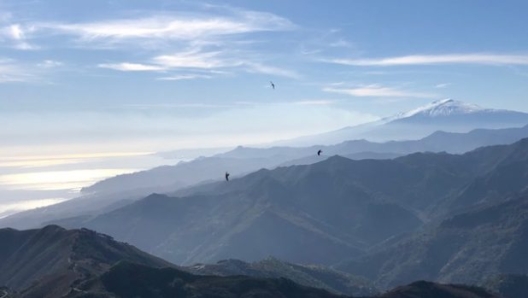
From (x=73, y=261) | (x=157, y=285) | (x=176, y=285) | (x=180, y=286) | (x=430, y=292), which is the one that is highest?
(x=73, y=261)

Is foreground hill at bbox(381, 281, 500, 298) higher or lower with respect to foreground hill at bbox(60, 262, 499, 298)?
lower

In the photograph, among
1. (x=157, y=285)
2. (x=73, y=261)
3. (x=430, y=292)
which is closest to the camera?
(x=157, y=285)

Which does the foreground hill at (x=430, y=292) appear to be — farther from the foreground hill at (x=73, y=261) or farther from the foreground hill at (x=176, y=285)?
the foreground hill at (x=73, y=261)

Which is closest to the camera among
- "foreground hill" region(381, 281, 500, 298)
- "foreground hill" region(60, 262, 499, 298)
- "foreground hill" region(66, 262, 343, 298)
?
"foreground hill" region(60, 262, 499, 298)

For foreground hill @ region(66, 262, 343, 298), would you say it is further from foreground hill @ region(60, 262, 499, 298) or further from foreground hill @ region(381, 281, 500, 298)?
foreground hill @ region(381, 281, 500, 298)

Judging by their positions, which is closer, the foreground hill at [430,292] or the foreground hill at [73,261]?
the foreground hill at [73,261]

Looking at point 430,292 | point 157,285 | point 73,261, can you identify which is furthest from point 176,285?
point 430,292

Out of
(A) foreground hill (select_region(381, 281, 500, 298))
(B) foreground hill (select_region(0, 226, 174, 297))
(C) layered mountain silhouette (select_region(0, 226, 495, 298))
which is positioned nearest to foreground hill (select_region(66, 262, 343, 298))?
(C) layered mountain silhouette (select_region(0, 226, 495, 298))

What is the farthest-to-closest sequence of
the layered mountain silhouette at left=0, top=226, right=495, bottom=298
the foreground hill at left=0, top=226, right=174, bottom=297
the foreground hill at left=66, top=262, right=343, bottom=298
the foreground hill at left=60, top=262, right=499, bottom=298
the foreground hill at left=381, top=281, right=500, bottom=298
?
the foreground hill at left=381, top=281, right=500, bottom=298 → the foreground hill at left=0, top=226, right=174, bottom=297 → the layered mountain silhouette at left=0, top=226, right=495, bottom=298 → the foreground hill at left=66, top=262, right=343, bottom=298 → the foreground hill at left=60, top=262, right=499, bottom=298

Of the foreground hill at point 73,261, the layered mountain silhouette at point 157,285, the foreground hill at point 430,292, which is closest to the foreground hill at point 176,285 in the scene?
the layered mountain silhouette at point 157,285

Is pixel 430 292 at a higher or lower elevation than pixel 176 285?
lower

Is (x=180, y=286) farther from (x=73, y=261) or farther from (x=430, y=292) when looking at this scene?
(x=430, y=292)
